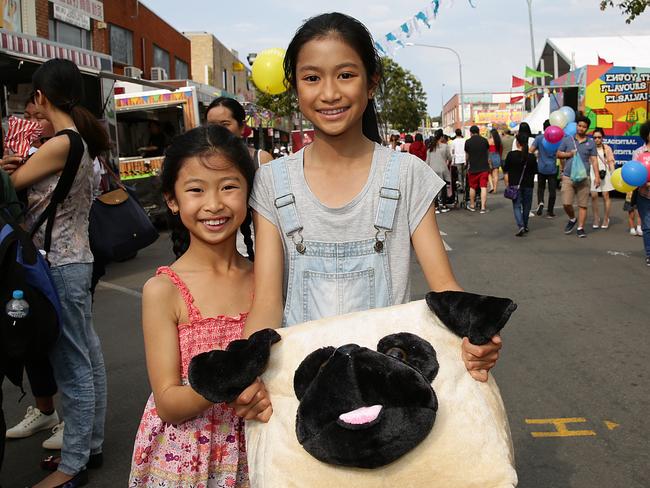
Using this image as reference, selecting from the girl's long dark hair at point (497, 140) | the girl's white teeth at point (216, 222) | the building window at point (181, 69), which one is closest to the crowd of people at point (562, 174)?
the girl's long dark hair at point (497, 140)

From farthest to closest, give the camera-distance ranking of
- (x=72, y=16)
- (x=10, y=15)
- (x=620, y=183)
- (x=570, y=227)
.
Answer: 1. (x=72, y=16)
2. (x=10, y=15)
3. (x=570, y=227)
4. (x=620, y=183)

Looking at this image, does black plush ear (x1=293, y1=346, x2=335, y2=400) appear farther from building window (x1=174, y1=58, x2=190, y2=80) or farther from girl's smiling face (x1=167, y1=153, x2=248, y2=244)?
building window (x1=174, y1=58, x2=190, y2=80)

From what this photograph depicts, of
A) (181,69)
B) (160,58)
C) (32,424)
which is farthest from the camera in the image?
(181,69)

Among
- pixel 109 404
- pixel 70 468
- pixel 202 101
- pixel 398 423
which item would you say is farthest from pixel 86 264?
pixel 202 101

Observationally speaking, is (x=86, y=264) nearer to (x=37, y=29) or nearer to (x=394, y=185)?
(x=394, y=185)

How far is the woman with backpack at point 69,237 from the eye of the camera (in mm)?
3264

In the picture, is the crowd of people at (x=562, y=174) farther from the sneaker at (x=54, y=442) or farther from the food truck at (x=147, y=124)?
the sneaker at (x=54, y=442)

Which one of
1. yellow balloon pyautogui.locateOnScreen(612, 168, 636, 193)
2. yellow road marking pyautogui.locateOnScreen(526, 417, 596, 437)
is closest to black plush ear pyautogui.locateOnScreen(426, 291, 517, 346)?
yellow road marking pyautogui.locateOnScreen(526, 417, 596, 437)

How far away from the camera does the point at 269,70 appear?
8102mm

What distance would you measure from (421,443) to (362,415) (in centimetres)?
15

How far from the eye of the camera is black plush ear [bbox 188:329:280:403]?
1.54 meters

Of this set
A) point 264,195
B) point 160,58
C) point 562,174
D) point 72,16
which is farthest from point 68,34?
point 264,195

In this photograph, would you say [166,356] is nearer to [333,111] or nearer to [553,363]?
[333,111]

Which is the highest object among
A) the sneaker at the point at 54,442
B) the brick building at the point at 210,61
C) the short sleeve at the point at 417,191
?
the brick building at the point at 210,61
